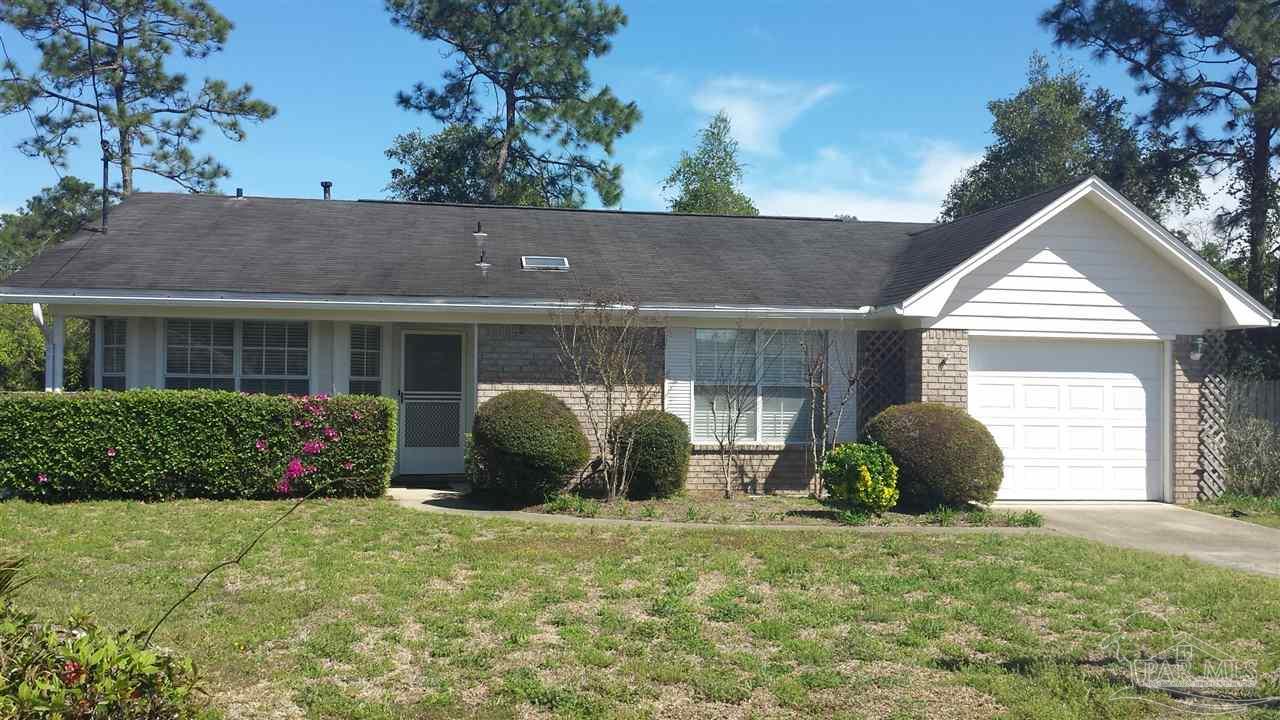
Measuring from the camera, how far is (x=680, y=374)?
1384 centimetres

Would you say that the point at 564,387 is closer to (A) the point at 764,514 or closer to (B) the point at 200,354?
(A) the point at 764,514

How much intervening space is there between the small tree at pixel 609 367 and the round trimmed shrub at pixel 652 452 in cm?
4

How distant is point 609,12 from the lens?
32062 mm

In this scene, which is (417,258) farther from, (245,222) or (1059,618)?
(1059,618)

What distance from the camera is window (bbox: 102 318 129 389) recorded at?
44.0ft

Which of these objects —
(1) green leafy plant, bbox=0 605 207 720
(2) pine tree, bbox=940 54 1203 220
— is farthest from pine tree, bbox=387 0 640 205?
(1) green leafy plant, bbox=0 605 207 720

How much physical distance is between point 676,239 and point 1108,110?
59.8 feet

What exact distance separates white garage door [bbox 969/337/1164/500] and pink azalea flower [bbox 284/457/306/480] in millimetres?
8793

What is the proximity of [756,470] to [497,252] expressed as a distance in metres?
5.30

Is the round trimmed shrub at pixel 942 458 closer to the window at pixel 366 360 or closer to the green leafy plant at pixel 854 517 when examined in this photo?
the green leafy plant at pixel 854 517

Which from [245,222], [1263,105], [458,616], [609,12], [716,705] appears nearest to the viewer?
[716,705]

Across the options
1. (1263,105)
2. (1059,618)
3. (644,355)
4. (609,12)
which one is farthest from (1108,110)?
(1059,618)

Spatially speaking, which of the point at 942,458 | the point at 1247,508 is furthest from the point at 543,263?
the point at 1247,508

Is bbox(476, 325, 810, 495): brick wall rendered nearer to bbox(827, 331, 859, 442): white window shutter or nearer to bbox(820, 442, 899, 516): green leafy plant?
bbox(827, 331, 859, 442): white window shutter
